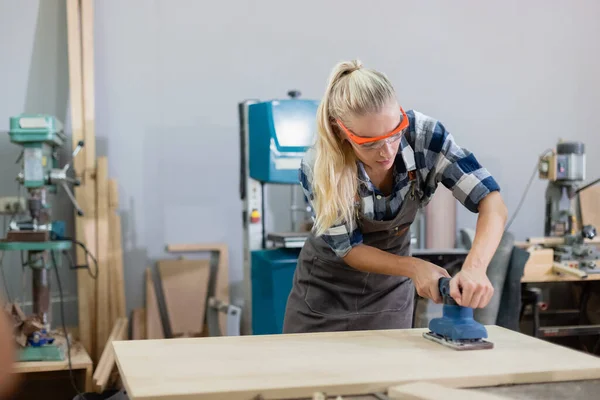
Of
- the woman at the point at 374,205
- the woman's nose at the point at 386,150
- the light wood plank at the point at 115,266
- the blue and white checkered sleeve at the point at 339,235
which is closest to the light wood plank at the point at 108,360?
the light wood plank at the point at 115,266

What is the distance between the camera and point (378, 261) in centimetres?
166

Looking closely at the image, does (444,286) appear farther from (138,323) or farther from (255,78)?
(255,78)

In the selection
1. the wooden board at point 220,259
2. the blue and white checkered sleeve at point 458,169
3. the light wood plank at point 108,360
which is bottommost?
the light wood plank at point 108,360

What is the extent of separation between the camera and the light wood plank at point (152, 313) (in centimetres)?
331

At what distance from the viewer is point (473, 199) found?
1.67 meters

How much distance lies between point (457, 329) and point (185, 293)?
7.15ft

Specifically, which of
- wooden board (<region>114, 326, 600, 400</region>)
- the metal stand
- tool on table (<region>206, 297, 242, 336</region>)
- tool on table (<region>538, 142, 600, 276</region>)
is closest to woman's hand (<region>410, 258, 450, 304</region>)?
wooden board (<region>114, 326, 600, 400</region>)

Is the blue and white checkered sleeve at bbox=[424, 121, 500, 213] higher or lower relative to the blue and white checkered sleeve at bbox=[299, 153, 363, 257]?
higher

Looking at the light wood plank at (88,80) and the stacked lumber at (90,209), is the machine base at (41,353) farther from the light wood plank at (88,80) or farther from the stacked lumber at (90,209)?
the light wood plank at (88,80)

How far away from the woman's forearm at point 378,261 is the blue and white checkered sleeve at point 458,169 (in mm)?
240

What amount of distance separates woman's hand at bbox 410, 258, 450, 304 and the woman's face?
0.28 metres

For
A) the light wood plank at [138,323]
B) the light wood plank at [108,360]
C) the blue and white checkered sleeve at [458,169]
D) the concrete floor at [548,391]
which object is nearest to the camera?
the concrete floor at [548,391]

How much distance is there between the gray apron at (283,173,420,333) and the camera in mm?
1850

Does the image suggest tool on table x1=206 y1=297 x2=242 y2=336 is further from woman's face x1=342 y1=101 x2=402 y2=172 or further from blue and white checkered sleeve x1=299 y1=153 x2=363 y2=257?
woman's face x1=342 y1=101 x2=402 y2=172
